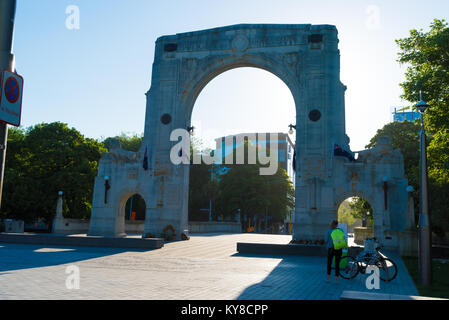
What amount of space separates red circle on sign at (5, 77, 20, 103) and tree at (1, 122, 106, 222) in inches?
1432

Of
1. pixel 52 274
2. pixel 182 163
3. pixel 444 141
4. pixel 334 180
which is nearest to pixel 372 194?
pixel 334 180

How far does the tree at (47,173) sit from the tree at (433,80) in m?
30.6

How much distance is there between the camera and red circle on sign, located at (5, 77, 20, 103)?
471 cm

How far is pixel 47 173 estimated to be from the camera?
1578 inches

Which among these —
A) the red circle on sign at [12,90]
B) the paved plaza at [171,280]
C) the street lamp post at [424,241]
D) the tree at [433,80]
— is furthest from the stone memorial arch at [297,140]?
the red circle on sign at [12,90]

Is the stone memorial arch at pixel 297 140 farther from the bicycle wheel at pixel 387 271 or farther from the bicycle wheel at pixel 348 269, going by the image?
the bicycle wheel at pixel 348 269

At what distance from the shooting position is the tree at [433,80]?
19.4 m

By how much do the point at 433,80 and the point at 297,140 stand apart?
1100 centimetres

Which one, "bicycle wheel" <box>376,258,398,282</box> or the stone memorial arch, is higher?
the stone memorial arch

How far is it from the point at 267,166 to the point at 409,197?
42514 millimetres

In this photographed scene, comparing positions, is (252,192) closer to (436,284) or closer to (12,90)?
(436,284)

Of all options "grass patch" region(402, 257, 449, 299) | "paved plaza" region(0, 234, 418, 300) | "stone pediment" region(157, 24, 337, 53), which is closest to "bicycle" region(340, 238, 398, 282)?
"paved plaza" region(0, 234, 418, 300)

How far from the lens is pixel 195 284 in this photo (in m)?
11.0

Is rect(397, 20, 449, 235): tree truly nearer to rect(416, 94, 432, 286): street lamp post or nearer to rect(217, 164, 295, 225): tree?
rect(416, 94, 432, 286): street lamp post
